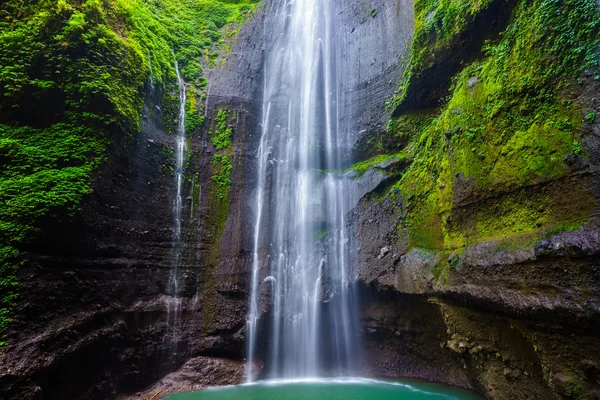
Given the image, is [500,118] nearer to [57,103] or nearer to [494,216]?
[494,216]

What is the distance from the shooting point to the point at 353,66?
12.4m

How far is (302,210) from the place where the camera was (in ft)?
36.3

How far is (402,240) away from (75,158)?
8612 millimetres

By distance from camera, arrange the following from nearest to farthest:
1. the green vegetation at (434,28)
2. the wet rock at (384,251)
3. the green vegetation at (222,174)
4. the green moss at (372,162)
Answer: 1. the green vegetation at (434,28)
2. the wet rock at (384,251)
3. the green moss at (372,162)
4. the green vegetation at (222,174)

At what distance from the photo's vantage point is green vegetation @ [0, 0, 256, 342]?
261 inches

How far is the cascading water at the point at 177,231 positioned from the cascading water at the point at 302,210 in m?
2.19

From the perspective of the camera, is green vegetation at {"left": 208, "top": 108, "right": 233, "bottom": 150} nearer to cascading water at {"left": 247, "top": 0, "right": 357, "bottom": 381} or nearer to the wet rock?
cascading water at {"left": 247, "top": 0, "right": 357, "bottom": 381}

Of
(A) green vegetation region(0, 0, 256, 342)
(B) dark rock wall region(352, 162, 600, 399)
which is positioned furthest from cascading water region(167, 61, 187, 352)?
(B) dark rock wall region(352, 162, 600, 399)

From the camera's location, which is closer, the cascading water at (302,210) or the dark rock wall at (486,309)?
the dark rock wall at (486,309)

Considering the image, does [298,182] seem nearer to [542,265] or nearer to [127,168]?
[127,168]

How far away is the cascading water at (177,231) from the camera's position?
9.07 m

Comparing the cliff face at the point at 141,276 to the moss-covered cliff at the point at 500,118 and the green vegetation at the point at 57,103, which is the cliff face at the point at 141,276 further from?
the moss-covered cliff at the point at 500,118

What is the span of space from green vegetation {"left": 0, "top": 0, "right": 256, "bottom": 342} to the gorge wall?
0.41 metres

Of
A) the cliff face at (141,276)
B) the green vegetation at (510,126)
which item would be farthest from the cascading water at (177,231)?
the green vegetation at (510,126)
